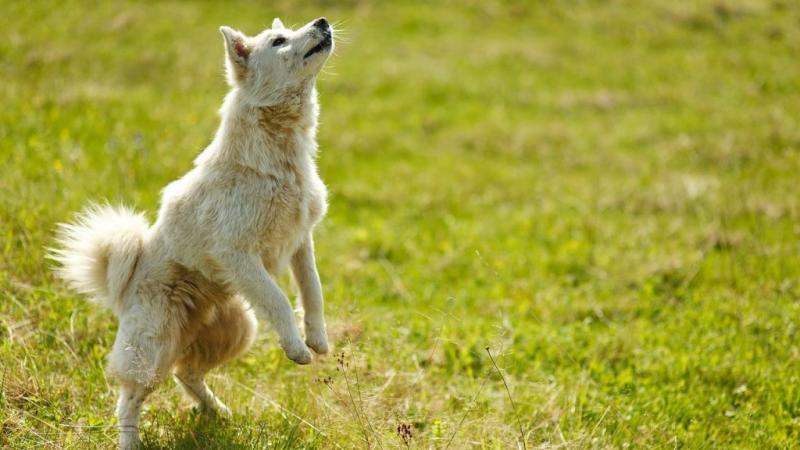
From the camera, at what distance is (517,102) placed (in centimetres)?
1529

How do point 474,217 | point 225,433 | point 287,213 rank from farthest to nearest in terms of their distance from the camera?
point 474,217 < point 287,213 < point 225,433

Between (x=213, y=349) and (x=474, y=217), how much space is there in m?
5.88

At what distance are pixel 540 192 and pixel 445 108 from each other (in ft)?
13.5

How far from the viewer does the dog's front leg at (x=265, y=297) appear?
447 cm

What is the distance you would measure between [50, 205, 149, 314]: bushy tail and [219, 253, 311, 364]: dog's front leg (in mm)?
719

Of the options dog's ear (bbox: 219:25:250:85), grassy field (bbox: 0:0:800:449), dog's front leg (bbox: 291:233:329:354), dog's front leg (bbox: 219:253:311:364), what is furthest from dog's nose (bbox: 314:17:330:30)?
grassy field (bbox: 0:0:800:449)

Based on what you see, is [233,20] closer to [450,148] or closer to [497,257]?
[450,148]

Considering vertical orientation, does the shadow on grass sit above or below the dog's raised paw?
below

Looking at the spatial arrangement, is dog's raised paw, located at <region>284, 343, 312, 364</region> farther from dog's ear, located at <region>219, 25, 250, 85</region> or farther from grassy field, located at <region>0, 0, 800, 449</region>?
dog's ear, located at <region>219, 25, 250, 85</region>

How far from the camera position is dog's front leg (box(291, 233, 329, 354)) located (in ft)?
16.1

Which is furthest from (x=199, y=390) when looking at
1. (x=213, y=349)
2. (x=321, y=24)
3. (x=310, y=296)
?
(x=321, y=24)

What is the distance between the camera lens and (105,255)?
16.3 feet

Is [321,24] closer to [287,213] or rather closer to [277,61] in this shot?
[277,61]

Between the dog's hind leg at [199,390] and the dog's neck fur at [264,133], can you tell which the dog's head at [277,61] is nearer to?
the dog's neck fur at [264,133]
